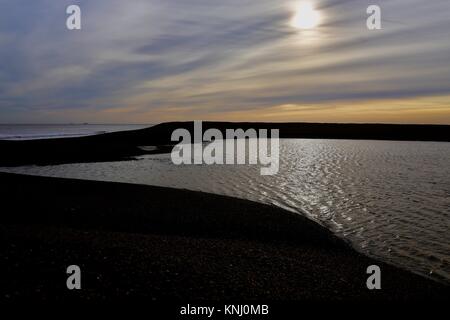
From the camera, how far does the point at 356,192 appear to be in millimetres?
23719

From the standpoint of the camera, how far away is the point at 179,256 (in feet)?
34.0

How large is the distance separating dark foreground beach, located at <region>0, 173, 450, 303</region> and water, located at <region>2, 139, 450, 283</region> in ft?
4.90

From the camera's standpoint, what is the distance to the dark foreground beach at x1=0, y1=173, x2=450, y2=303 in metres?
8.40

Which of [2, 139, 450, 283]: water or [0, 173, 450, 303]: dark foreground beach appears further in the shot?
[2, 139, 450, 283]: water

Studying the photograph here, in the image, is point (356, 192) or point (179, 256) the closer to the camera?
point (179, 256)

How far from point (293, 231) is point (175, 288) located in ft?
23.5

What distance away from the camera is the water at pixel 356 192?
1334 cm

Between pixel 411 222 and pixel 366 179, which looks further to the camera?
pixel 366 179

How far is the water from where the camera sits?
13.3 meters

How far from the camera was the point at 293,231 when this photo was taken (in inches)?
575

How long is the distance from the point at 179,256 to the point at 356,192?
1622 cm
